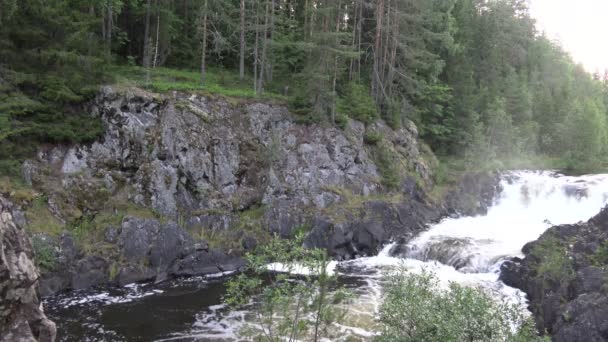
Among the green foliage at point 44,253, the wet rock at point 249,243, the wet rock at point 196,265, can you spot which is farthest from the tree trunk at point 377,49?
the green foliage at point 44,253

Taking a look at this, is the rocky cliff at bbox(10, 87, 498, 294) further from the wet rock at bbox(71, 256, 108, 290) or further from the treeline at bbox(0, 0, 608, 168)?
the treeline at bbox(0, 0, 608, 168)

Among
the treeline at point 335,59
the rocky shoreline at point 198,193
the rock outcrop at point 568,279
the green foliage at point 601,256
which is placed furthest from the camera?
the treeline at point 335,59

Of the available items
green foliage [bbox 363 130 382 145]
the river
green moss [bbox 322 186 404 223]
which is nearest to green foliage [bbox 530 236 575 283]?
the river

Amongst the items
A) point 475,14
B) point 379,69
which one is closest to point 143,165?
point 379,69

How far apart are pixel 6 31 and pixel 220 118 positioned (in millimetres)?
10971

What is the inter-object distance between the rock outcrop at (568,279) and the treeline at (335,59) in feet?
49.0

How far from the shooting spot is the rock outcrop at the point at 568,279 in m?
12.4

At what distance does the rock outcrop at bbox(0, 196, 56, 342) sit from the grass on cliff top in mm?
18164

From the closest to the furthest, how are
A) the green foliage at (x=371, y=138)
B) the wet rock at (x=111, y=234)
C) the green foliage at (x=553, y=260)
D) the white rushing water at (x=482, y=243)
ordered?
the green foliage at (x=553, y=260)
the white rushing water at (x=482, y=243)
the wet rock at (x=111, y=234)
the green foliage at (x=371, y=138)

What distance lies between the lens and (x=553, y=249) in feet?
56.7

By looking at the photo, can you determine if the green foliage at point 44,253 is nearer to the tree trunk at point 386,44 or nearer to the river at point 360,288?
the river at point 360,288

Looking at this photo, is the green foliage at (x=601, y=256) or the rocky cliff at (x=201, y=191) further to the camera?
the rocky cliff at (x=201, y=191)

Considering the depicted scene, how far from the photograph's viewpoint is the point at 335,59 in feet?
94.2

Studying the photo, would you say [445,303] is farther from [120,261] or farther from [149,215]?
[149,215]
